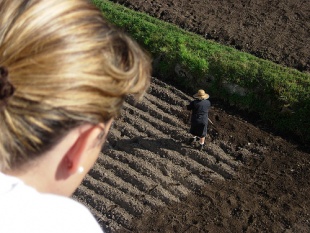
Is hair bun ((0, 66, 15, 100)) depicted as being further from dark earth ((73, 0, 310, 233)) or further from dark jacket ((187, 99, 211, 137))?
dark jacket ((187, 99, 211, 137))

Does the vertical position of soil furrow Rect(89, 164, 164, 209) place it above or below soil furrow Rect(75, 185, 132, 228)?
above

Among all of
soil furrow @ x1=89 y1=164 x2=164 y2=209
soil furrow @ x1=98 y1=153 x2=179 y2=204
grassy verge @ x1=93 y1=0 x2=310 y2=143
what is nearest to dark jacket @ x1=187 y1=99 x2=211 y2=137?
soil furrow @ x1=98 y1=153 x2=179 y2=204

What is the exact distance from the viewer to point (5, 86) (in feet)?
4.32

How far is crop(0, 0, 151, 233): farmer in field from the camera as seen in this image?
52.7 inches

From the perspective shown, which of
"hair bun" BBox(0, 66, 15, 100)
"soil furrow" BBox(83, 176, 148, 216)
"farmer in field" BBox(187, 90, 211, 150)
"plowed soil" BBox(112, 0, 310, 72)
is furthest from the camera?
"plowed soil" BBox(112, 0, 310, 72)

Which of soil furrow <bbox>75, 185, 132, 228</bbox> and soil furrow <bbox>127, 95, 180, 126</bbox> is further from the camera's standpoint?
soil furrow <bbox>127, 95, 180, 126</bbox>

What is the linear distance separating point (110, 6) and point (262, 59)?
→ 332 centimetres

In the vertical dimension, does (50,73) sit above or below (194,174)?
above

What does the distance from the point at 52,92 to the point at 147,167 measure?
6078mm

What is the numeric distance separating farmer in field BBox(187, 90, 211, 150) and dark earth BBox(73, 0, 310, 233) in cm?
40

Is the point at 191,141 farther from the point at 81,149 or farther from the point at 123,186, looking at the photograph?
the point at 81,149

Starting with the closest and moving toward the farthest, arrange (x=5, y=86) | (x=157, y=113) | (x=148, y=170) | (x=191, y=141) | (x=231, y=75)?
(x=5, y=86)
(x=148, y=170)
(x=191, y=141)
(x=157, y=113)
(x=231, y=75)

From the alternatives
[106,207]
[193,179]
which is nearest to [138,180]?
[106,207]

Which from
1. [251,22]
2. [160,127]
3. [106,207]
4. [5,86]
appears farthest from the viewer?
[251,22]
